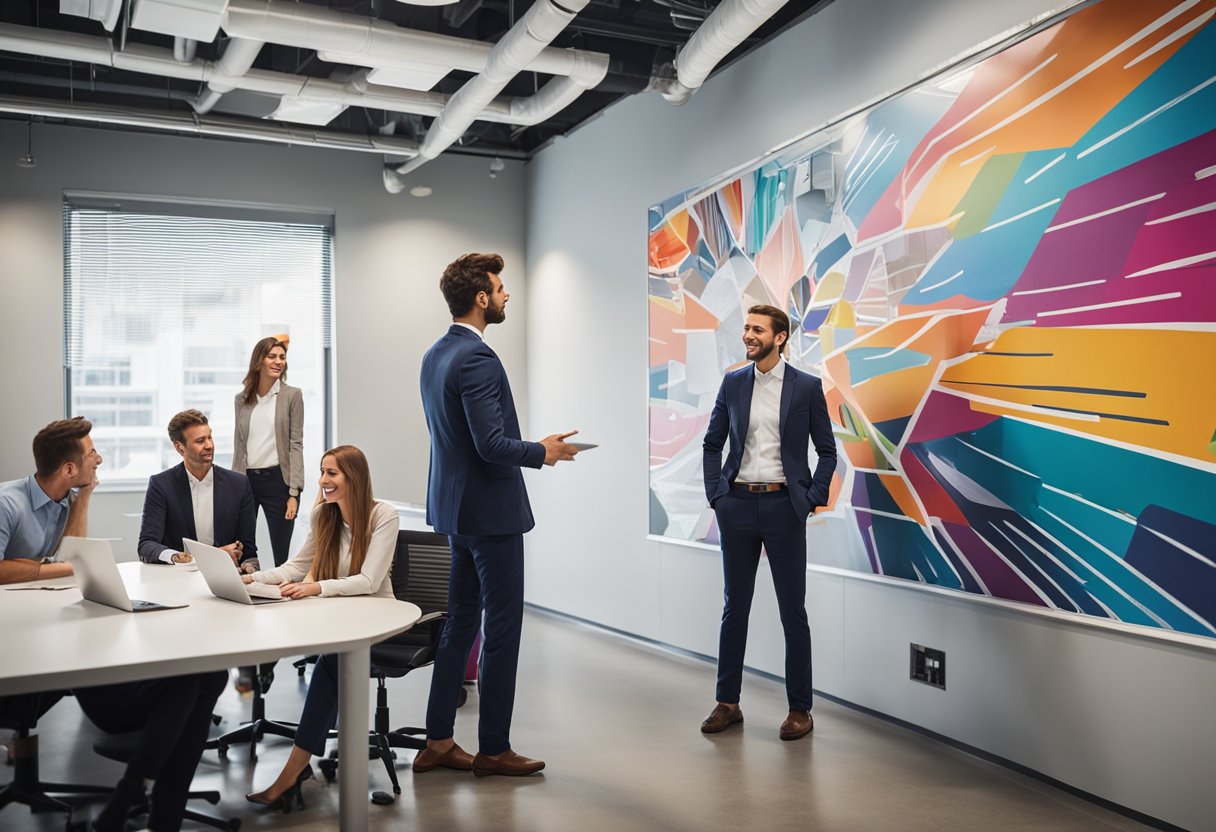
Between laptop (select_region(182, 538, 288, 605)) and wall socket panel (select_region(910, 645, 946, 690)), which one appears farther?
wall socket panel (select_region(910, 645, 946, 690))

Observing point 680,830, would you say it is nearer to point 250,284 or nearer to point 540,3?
point 540,3

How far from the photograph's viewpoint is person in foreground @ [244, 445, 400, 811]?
354cm

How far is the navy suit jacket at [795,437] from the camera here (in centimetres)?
448

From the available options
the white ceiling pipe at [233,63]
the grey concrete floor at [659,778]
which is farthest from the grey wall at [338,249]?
the grey concrete floor at [659,778]

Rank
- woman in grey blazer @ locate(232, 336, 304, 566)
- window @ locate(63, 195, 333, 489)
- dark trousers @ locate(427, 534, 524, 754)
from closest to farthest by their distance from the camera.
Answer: dark trousers @ locate(427, 534, 524, 754)
woman in grey blazer @ locate(232, 336, 304, 566)
window @ locate(63, 195, 333, 489)

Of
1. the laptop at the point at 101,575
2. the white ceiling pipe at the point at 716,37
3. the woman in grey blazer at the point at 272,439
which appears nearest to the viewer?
the laptop at the point at 101,575

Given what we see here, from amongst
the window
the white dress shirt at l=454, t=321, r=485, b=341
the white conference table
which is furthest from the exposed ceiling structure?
the white conference table

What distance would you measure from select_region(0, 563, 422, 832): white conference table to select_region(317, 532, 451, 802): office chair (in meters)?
0.68

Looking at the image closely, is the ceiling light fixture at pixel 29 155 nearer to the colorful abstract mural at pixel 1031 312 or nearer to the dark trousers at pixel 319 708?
the colorful abstract mural at pixel 1031 312

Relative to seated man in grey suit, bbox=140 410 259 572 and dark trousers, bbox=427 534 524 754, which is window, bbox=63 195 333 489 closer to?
seated man in grey suit, bbox=140 410 259 572

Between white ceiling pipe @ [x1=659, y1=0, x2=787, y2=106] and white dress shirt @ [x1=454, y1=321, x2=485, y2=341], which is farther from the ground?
white ceiling pipe @ [x1=659, y1=0, x2=787, y2=106]

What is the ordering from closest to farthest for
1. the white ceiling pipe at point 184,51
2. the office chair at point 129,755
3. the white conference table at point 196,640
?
the white conference table at point 196,640 < the office chair at point 129,755 < the white ceiling pipe at point 184,51

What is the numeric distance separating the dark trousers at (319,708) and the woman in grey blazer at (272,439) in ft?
8.05

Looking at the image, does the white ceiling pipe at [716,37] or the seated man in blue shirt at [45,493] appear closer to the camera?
the seated man in blue shirt at [45,493]
